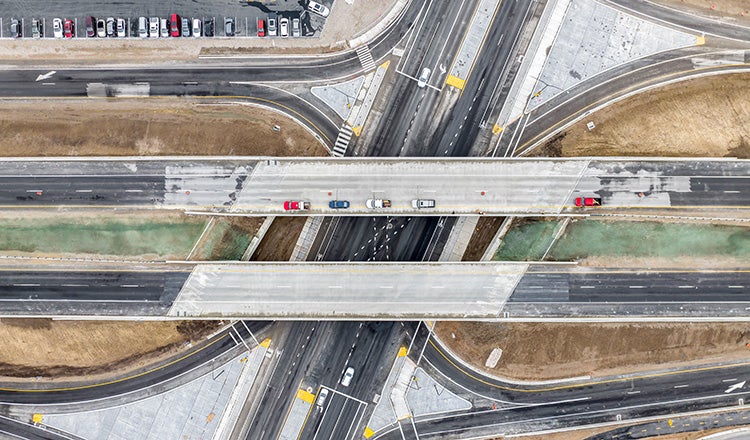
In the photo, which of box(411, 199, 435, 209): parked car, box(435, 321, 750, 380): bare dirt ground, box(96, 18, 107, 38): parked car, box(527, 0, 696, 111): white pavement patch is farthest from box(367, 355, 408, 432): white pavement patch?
box(96, 18, 107, 38): parked car

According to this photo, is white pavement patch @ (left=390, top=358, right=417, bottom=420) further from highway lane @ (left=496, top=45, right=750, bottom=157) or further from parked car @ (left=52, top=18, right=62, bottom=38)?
parked car @ (left=52, top=18, right=62, bottom=38)

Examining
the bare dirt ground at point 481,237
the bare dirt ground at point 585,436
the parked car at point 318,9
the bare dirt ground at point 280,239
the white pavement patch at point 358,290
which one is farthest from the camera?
the parked car at point 318,9

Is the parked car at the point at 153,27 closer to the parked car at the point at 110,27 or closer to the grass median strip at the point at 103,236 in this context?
the parked car at the point at 110,27

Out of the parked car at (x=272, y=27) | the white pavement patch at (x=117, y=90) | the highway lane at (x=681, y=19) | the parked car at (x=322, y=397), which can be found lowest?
the parked car at (x=322, y=397)

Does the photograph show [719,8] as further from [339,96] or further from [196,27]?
[196,27]

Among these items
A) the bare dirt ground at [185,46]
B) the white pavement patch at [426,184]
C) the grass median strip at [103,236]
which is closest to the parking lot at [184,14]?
the bare dirt ground at [185,46]

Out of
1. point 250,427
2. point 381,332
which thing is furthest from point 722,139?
point 250,427
